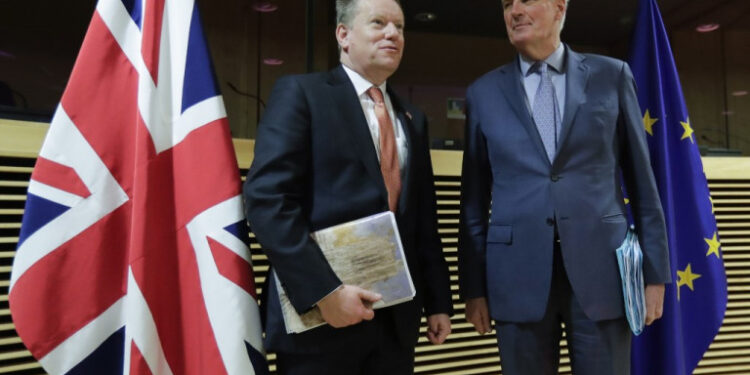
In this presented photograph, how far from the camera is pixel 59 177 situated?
1.43 metres

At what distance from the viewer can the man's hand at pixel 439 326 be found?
167 centimetres

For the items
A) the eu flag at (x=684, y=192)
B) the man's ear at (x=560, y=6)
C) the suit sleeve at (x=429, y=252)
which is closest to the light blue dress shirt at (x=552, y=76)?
the man's ear at (x=560, y=6)

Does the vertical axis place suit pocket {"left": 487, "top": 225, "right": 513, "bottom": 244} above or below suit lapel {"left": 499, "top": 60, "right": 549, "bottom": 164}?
below

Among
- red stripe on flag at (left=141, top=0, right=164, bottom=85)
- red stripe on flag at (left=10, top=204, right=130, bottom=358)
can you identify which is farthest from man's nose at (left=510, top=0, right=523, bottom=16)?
red stripe on flag at (left=10, top=204, right=130, bottom=358)

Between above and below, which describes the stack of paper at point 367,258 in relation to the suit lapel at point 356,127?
below

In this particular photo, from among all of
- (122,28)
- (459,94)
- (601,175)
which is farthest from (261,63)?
(601,175)

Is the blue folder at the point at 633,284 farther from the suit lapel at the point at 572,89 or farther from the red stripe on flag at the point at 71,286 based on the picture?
the red stripe on flag at the point at 71,286

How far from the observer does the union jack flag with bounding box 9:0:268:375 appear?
1.40 metres

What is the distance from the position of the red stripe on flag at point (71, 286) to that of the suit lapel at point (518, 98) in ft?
3.76

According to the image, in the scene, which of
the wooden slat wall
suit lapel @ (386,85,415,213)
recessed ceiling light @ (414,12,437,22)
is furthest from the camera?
recessed ceiling light @ (414,12,437,22)

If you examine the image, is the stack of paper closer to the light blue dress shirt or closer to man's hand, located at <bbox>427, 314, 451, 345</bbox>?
man's hand, located at <bbox>427, 314, 451, 345</bbox>

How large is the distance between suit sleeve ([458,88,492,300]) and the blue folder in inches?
15.0

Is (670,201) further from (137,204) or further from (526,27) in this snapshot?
(137,204)

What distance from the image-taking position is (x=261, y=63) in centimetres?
627
